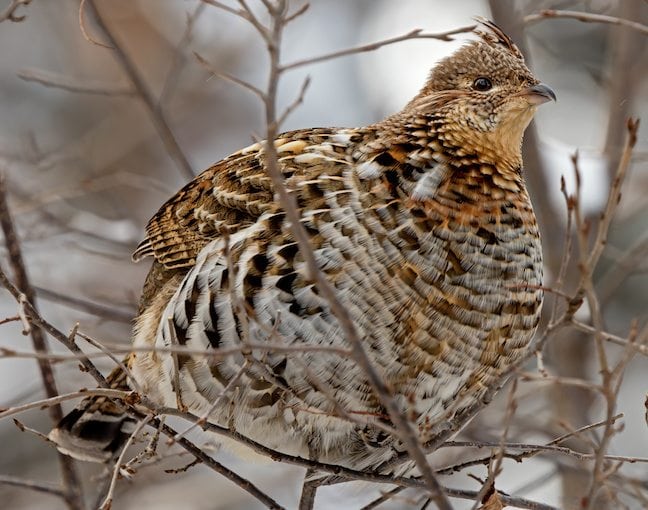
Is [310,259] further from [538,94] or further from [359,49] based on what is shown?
[538,94]

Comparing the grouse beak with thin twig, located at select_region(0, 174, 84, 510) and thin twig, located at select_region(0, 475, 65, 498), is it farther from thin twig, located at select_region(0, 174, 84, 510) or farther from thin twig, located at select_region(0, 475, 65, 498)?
thin twig, located at select_region(0, 475, 65, 498)

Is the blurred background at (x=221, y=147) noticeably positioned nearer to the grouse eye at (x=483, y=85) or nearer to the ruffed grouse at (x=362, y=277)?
the ruffed grouse at (x=362, y=277)

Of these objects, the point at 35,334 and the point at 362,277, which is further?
the point at 35,334

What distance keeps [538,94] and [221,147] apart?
275 inches

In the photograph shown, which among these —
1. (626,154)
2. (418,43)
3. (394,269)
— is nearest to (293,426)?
(394,269)

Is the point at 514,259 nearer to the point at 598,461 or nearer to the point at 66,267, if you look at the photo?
the point at 598,461

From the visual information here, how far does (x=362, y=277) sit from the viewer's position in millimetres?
3654

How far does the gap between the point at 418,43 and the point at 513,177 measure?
4948 mm

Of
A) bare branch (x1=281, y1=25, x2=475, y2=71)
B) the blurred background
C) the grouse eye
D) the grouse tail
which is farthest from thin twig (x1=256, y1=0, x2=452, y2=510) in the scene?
the grouse tail

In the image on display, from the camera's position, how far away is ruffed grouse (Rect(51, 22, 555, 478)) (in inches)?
143

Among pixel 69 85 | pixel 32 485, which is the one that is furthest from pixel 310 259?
pixel 69 85

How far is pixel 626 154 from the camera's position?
234 cm

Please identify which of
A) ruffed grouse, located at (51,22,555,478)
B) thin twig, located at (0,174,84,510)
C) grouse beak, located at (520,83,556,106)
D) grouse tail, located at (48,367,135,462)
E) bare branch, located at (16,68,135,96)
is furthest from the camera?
bare branch, located at (16,68,135,96)

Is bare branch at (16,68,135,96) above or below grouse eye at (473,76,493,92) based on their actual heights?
below
